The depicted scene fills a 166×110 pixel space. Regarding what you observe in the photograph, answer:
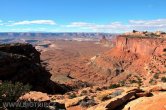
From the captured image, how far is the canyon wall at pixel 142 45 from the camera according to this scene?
98.6 m

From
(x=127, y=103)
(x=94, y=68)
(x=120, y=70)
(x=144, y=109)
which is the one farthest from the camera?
(x=94, y=68)

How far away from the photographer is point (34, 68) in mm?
49094

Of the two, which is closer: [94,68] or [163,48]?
[163,48]

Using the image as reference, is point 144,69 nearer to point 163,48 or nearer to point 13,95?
point 163,48

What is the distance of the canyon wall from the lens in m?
98.6

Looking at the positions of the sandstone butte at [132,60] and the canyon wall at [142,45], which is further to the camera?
the canyon wall at [142,45]

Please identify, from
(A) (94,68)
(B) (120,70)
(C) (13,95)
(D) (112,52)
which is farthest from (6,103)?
(D) (112,52)

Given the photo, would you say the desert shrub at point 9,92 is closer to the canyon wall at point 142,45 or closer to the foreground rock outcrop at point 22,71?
the foreground rock outcrop at point 22,71

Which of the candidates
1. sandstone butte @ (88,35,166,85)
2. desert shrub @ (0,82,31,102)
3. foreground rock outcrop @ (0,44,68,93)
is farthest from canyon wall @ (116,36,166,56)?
desert shrub @ (0,82,31,102)

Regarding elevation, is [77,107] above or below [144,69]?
above

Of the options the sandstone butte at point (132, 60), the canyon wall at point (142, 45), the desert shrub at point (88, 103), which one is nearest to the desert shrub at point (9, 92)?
the desert shrub at point (88, 103)

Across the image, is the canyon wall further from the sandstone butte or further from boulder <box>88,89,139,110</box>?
boulder <box>88,89,139,110</box>

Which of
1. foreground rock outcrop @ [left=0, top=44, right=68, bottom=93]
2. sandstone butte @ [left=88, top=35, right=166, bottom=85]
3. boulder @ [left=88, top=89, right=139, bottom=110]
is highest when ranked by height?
boulder @ [left=88, top=89, right=139, bottom=110]

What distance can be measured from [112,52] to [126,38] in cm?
1044
